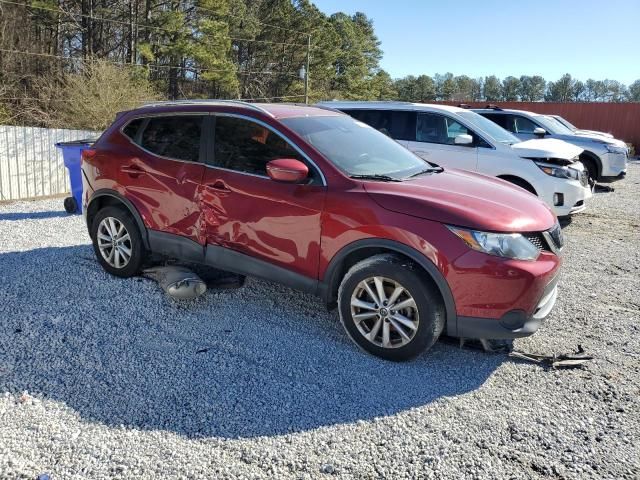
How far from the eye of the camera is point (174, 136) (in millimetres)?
4633

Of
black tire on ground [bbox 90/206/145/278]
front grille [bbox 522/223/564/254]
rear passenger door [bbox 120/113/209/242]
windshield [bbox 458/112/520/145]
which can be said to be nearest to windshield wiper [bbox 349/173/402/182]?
front grille [bbox 522/223/564/254]

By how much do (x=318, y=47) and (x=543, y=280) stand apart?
4390 centimetres

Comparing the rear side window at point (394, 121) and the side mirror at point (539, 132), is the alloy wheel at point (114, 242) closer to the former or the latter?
the rear side window at point (394, 121)

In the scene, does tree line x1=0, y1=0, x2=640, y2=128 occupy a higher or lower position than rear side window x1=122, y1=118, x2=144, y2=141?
higher

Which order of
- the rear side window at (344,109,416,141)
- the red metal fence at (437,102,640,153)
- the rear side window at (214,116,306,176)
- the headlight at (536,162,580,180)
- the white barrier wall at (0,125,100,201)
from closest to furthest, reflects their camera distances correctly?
the rear side window at (214,116,306,176) < the headlight at (536,162,580,180) < the rear side window at (344,109,416,141) < the white barrier wall at (0,125,100,201) < the red metal fence at (437,102,640,153)

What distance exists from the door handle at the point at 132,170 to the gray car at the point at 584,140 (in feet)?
29.2

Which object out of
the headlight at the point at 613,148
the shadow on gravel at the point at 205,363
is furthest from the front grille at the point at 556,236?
the headlight at the point at 613,148

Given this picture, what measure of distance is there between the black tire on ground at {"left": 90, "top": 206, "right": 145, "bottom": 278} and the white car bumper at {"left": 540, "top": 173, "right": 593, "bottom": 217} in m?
5.57

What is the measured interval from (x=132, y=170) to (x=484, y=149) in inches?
204

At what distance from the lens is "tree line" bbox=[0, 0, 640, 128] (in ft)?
68.0

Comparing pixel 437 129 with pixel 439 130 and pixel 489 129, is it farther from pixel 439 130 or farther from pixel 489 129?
pixel 489 129

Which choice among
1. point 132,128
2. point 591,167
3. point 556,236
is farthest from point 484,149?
point 591,167

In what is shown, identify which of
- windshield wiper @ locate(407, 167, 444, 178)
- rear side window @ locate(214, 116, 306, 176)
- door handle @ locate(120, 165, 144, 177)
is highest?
rear side window @ locate(214, 116, 306, 176)

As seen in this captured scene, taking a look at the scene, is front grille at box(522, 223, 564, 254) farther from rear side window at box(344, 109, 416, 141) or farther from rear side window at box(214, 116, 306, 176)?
rear side window at box(344, 109, 416, 141)
